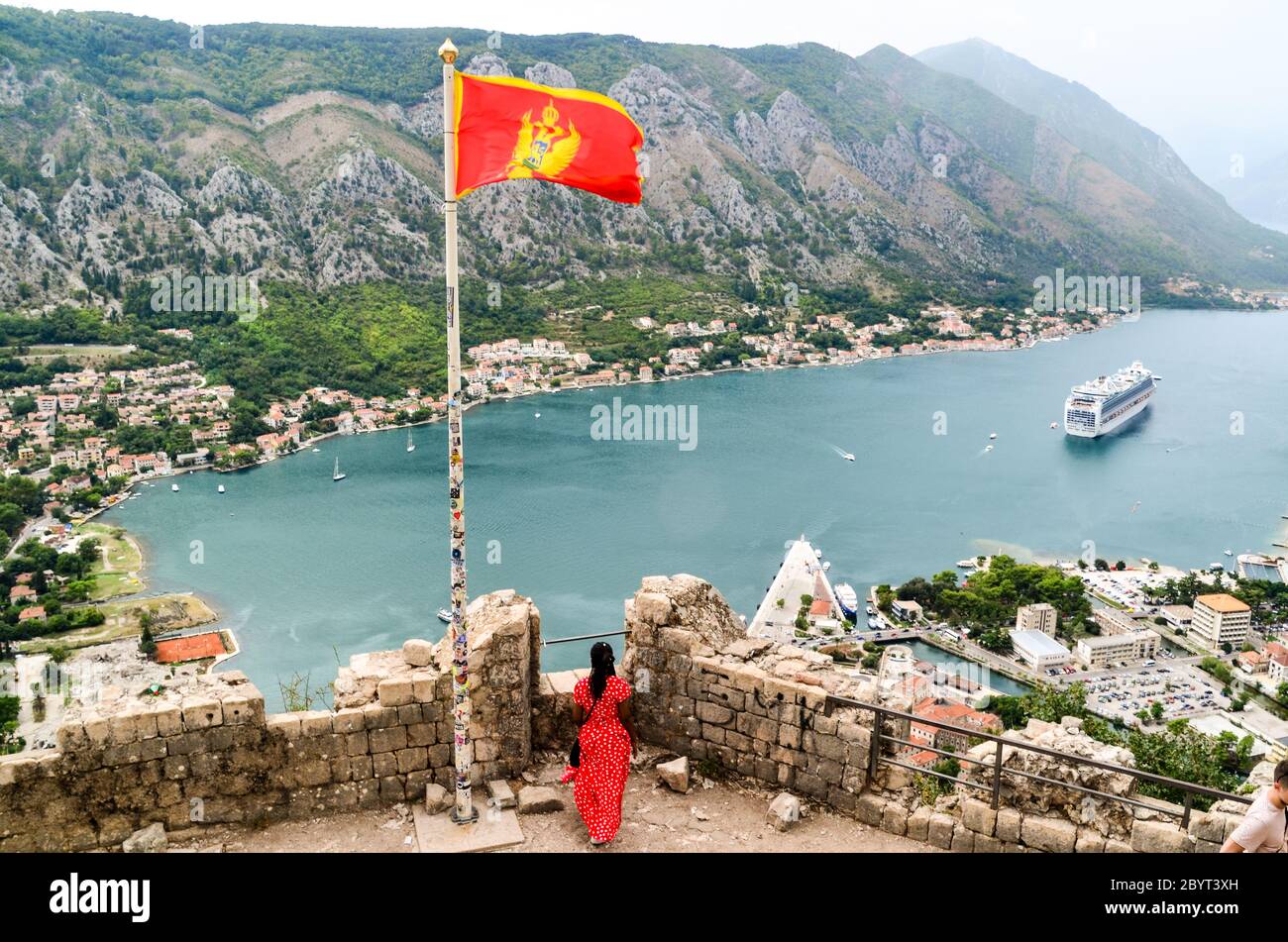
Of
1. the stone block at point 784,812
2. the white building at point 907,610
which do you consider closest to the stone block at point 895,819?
the stone block at point 784,812

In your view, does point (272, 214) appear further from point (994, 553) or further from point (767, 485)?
point (994, 553)

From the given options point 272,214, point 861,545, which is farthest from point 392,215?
point 861,545

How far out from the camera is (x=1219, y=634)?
39.6m

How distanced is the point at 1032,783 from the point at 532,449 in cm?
5704

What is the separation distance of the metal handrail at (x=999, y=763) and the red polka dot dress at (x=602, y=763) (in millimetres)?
1253

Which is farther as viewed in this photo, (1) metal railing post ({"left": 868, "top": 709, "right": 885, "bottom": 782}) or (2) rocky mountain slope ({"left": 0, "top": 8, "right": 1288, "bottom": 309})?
(2) rocky mountain slope ({"left": 0, "top": 8, "right": 1288, "bottom": 309})

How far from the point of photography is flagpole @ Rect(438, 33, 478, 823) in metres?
5.17

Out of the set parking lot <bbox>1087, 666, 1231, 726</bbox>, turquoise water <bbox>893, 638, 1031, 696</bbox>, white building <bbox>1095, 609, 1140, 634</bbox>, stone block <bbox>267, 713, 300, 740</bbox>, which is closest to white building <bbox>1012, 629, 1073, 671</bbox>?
parking lot <bbox>1087, 666, 1231, 726</bbox>

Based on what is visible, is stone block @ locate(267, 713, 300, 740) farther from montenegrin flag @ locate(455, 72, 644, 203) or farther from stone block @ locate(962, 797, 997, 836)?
stone block @ locate(962, 797, 997, 836)

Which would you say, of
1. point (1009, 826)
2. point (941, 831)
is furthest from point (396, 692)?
point (1009, 826)

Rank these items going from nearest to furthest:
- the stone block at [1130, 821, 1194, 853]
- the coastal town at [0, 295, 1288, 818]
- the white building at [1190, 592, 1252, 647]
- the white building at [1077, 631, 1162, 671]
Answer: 1. the stone block at [1130, 821, 1194, 853]
2. the coastal town at [0, 295, 1288, 818]
3. the white building at [1077, 631, 1162, 671]
4. the white building at [1190, 592, 1252, 647]

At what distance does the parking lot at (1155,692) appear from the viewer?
3350cm

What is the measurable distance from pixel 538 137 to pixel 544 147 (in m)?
0.06

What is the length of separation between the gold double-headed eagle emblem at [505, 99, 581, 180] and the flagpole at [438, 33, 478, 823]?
1.21 ft
